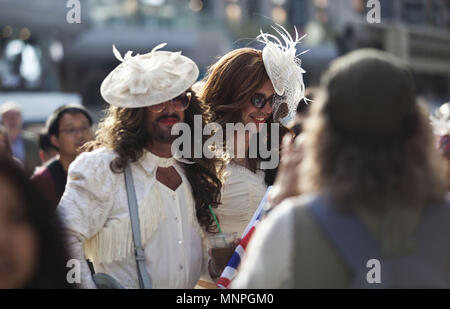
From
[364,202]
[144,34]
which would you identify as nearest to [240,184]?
[364,202]

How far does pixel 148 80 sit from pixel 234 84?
87cm

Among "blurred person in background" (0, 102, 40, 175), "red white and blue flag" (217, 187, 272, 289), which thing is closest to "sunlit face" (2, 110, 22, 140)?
"blurred person in background" (0, 102, 40, 175)

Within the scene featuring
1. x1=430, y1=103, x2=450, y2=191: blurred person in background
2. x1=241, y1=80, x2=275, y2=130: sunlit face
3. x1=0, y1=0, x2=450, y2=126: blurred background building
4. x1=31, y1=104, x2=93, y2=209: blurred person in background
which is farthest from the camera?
x1=0, y1=0, x2=450, y2=126: blurred background building

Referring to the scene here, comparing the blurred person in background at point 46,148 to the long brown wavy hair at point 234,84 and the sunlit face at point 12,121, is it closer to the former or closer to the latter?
the sunlit face at point 12,121

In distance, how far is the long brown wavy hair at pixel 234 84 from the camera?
4.52 meters

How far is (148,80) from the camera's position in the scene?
12.3ft

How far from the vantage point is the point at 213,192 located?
3.97m

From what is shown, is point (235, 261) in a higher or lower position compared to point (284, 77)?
lower

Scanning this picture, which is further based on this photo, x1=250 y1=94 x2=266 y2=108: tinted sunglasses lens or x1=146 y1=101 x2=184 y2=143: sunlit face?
x1=250 y1=94 x2=266 y2=108: tinted sunglasses lens

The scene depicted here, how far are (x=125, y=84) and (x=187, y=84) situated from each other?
0.29 m

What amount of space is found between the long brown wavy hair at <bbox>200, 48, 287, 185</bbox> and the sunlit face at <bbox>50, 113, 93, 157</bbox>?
1.89 metres

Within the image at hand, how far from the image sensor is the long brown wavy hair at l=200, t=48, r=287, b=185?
4.52m

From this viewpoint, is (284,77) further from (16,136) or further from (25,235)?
(16,136)

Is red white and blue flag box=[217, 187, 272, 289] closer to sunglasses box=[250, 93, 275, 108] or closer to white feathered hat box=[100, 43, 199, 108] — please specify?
white feathered hat box=[100, 43, 199, 108]
